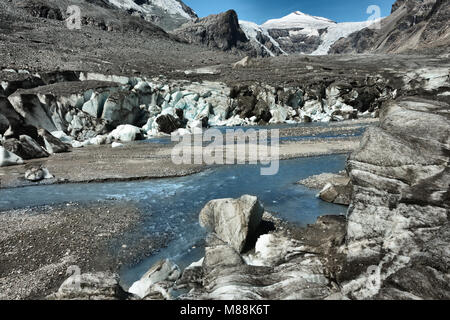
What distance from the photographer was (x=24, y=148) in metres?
19.8

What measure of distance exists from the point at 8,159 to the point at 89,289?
17.2 m

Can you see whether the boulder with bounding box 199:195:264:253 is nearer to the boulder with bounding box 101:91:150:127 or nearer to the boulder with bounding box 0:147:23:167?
the boulder with bounding box 0:147:23:167

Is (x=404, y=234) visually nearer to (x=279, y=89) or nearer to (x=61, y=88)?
(x=61, y=88)

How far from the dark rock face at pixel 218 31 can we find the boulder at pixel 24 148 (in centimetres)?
14346

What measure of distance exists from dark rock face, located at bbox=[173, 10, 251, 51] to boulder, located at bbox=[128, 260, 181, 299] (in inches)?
6247

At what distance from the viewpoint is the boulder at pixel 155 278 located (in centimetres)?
566

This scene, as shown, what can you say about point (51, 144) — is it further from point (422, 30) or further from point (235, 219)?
point (422, 30)

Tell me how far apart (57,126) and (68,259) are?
2446 cm

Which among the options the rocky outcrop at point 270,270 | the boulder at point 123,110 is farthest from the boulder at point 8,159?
the rocky outcrop at point 270,270

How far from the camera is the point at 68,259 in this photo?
23.7 ft

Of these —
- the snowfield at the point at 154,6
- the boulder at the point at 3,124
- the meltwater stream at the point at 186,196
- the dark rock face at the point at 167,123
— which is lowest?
the meltwater stream at the point at 186,196

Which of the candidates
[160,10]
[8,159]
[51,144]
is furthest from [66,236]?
[160,10]

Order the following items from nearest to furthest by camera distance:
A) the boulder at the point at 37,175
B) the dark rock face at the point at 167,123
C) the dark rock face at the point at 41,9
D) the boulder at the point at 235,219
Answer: the boulder at the point at 235,219 → the boulder at the point at 37,175 → the dark rock face at the point at 167,123 → the dark rock face at the point at 41,9

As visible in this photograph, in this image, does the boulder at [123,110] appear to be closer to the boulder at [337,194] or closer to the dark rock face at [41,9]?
the boulder at [337,194]
